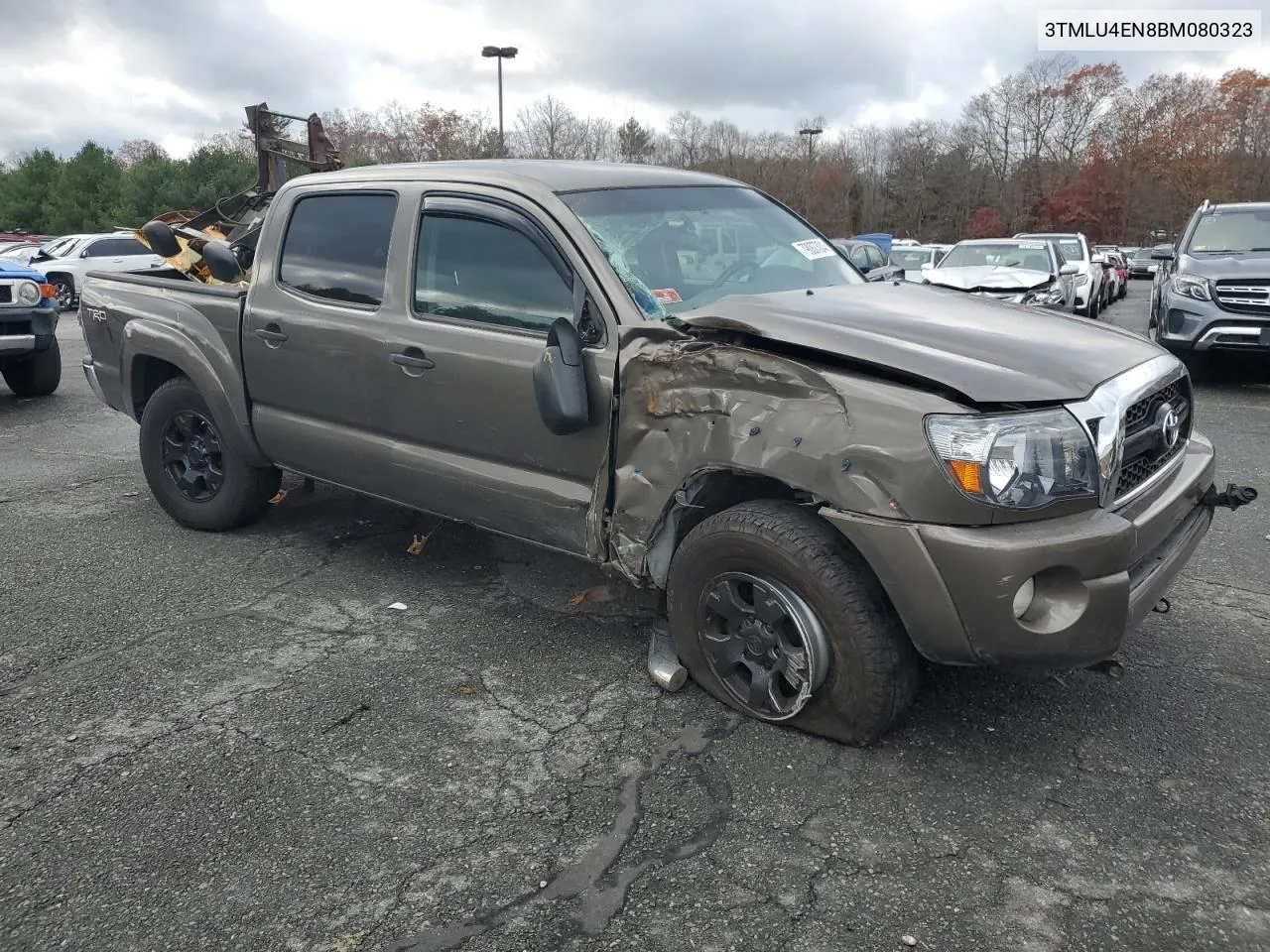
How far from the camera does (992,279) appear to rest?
11.3m

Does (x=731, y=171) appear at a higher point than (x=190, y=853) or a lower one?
higher

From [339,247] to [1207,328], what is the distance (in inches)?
322

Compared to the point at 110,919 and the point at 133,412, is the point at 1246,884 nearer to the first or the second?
the point at 110,919

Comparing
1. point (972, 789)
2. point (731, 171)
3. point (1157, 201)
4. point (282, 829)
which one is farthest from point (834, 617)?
point (1157, 201)

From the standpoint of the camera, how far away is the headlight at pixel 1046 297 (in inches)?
443

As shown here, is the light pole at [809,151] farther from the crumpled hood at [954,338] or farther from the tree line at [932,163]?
the crumpled hood at [954,338]

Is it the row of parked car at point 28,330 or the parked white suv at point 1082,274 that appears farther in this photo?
the parked white suv at point 1082,274

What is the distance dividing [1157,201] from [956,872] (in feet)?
207

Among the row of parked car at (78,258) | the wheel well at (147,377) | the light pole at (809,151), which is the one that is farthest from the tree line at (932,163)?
the wheel well at (147,377)

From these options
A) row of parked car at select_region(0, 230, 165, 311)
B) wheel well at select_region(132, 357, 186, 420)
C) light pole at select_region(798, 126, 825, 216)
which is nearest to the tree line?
light pole at select_region(798, 126, 825, 216)

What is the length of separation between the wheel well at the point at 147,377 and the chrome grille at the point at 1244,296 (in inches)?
346

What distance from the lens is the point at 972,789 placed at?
282cm

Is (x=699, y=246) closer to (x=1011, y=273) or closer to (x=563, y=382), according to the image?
(x=563, y=382)

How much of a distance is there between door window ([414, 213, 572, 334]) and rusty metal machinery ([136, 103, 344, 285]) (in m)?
1.18
